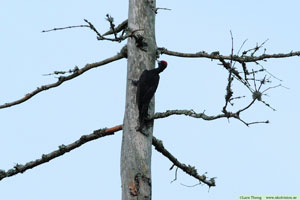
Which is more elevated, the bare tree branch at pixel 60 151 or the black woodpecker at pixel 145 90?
the black woodpecker at pixel 145 90

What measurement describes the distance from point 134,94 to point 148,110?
211 millimetres

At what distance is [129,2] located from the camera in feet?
19.4

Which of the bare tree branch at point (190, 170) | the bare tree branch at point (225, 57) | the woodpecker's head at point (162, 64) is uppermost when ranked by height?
the woodpecker's head at point (162, 64)

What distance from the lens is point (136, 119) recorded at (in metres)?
5.33

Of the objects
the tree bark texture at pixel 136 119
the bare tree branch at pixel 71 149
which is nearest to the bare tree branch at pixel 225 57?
the tree bark texture at pixel 136 119

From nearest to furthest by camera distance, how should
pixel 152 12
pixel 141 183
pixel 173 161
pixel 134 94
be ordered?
pixel 141 183 → pixel 134 94 → pixel 152 12 → pixel 173 161

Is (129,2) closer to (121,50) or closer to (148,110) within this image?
(121,50)

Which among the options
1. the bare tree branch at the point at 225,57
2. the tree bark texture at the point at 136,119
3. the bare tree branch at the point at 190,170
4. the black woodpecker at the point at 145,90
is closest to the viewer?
the tree bark texture at the point at 136,119

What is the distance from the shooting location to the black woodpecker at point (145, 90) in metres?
5.27

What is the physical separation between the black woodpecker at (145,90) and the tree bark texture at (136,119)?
0.22 ft

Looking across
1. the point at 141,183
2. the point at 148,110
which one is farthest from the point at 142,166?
the point at 148,110

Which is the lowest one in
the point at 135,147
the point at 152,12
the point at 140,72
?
the point at 135,147

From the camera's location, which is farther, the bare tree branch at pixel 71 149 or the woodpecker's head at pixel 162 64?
the woodpecker's head at pixel 162 64

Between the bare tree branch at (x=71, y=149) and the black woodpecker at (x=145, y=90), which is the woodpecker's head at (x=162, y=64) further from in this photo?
the bare tree branch at (x=71, y=149)
